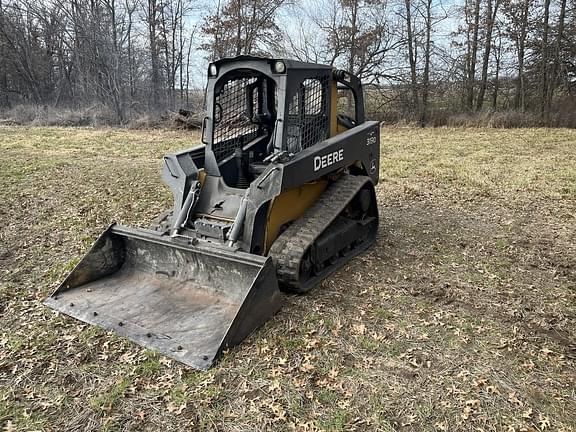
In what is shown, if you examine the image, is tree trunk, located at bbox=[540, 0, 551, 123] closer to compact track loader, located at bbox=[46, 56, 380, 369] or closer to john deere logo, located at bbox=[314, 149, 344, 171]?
compact track loader, located at bbox=[46, 56, 380, 369]

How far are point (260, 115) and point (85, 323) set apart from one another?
8.93 ft

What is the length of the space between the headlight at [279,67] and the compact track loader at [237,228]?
1cm

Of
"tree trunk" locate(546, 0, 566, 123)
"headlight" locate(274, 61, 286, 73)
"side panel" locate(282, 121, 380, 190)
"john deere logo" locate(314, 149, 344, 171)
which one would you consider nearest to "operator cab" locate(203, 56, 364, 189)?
"headlight" locate(274, 61, 286, 73)

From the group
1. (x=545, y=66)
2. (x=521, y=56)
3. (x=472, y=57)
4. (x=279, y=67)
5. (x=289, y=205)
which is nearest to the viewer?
(x=279, y=67)

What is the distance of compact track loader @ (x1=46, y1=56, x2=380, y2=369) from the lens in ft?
11.7

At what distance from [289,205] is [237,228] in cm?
64

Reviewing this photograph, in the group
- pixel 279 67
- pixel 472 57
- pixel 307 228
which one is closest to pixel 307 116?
pixel 279 67

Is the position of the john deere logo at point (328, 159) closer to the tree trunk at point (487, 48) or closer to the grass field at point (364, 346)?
the grass field at point (364, 346)

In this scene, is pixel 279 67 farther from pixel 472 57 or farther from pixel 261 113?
pixel 472 57

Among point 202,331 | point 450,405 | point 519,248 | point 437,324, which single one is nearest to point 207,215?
point 202,331

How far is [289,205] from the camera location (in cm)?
438

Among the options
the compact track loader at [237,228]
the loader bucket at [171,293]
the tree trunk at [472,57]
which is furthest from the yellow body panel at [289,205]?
the tree trunk at [472,57]

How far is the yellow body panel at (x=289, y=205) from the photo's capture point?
416 centimetres

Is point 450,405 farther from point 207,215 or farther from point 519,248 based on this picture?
point 519,248
